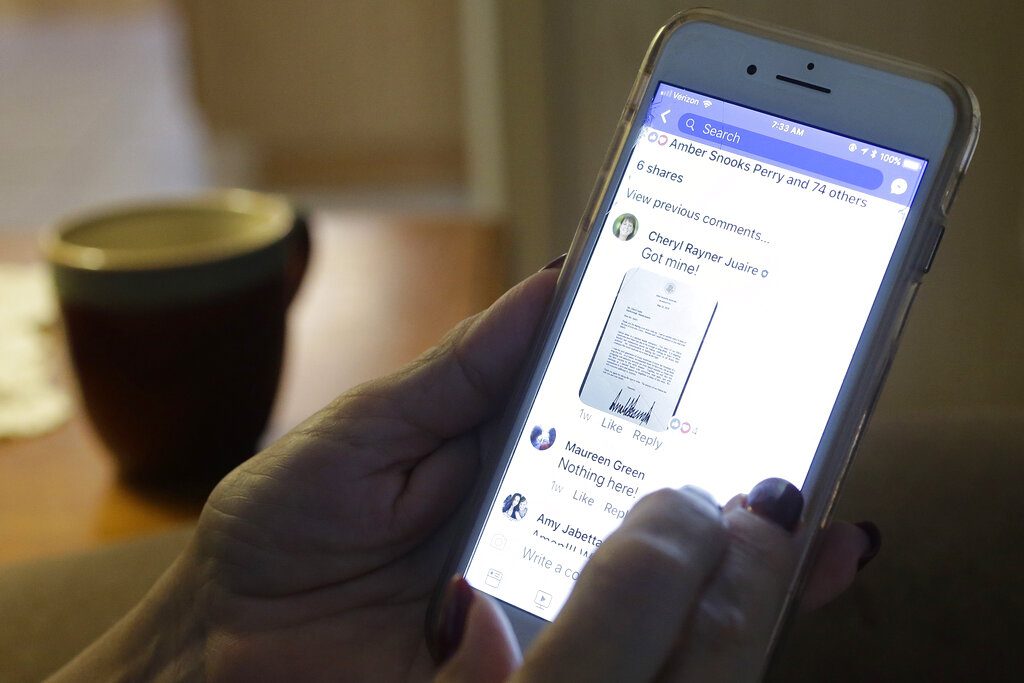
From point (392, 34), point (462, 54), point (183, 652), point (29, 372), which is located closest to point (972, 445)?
point (183, 652)

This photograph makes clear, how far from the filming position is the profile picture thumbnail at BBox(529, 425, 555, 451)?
0.37 metres

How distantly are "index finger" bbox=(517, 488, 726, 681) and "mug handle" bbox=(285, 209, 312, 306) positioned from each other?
0.28 m

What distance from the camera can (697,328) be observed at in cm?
36

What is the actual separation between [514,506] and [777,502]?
0.33 ft

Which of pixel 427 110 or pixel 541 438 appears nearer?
pixel 541 438

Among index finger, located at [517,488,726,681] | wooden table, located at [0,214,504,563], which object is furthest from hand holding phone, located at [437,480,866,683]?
wooden table, located at [0,214,504,563]

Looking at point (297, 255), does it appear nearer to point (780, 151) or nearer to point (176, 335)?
point (176, 335)

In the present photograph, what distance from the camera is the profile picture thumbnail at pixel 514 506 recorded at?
369 millimetres

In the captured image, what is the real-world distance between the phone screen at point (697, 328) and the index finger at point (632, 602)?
76mm

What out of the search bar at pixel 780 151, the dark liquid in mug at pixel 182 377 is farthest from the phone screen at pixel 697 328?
the dark liquid in mug at pixel 182 377

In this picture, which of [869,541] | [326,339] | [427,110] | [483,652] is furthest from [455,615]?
[427,110]

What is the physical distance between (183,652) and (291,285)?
0.65ft

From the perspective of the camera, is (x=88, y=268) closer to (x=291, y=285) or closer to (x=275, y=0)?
(x=291, y=285)

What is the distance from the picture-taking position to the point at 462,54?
6.24ft
